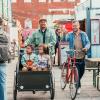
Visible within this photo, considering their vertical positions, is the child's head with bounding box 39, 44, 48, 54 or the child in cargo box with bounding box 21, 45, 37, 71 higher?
the child's head with bounding box 39, 44, 48, 54

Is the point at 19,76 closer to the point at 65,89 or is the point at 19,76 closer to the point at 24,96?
the point at 24,96

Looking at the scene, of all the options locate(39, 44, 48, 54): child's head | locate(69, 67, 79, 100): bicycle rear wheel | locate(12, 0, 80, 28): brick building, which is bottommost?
locate(69, 67, 79, 100): bicycle rear wheel

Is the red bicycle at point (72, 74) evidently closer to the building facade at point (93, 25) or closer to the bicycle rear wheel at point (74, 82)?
the bicycle rear wheel at point (74, 82)

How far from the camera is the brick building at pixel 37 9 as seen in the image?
9600 centimetres

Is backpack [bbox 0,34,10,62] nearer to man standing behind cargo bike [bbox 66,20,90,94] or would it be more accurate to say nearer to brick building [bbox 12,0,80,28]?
man standing behind cargo bike [bbox 66,20,90,94]

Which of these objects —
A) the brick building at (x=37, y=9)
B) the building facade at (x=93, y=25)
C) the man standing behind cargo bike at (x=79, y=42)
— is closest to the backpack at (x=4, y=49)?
the man standing behind cargo bike at (x=79, y=42)

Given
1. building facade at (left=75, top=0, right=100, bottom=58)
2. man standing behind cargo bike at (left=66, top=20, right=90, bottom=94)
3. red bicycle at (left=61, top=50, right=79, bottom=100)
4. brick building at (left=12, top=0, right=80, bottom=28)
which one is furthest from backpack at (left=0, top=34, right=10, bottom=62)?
brick building at (left=12, top=0, right=80, bottom=28)

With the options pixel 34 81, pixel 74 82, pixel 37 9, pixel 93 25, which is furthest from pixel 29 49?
pixel 37 9

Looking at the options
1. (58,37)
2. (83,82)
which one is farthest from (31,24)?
(83,82)

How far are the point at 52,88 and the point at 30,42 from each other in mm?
1557

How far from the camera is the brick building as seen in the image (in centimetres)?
9600

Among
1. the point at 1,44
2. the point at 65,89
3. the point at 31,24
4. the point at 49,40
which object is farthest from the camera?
the point at 31,24

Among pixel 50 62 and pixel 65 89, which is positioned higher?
pixel 50 62

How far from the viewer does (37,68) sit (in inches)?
472
